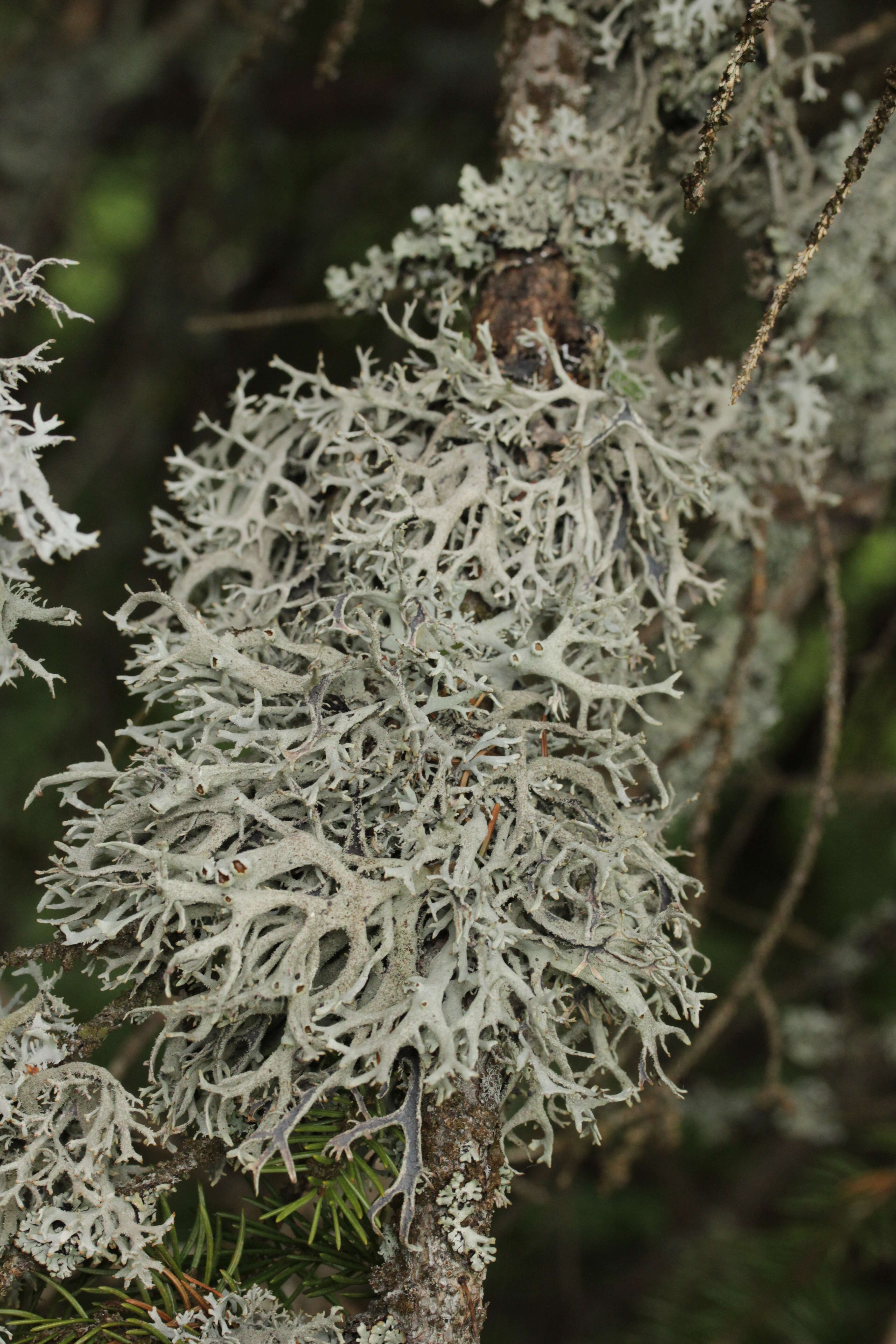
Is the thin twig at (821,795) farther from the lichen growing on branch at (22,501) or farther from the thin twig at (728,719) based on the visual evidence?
the lichen growing on branch at (22,501)

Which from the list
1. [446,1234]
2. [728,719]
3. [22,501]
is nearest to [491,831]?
[446,1234]

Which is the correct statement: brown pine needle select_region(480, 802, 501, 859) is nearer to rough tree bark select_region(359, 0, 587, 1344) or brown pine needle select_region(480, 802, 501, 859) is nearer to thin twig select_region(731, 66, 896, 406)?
rough tree bark select_region(359, 0, 587, 1344)

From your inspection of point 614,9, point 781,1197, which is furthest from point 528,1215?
point 614,9

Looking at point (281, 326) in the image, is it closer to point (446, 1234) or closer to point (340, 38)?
point (340, 38)

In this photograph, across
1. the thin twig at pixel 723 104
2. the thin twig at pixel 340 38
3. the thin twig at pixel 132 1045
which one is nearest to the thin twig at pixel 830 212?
the thin twig at pixel 723 104

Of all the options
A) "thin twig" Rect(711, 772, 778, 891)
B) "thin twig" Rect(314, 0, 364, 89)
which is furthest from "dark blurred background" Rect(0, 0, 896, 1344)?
"thin twig" Rect(314, 0, 364, 89)

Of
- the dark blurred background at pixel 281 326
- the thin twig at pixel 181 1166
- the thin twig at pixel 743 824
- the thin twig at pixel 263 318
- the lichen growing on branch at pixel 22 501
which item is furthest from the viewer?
the dark blurred background at pixel 281 326
